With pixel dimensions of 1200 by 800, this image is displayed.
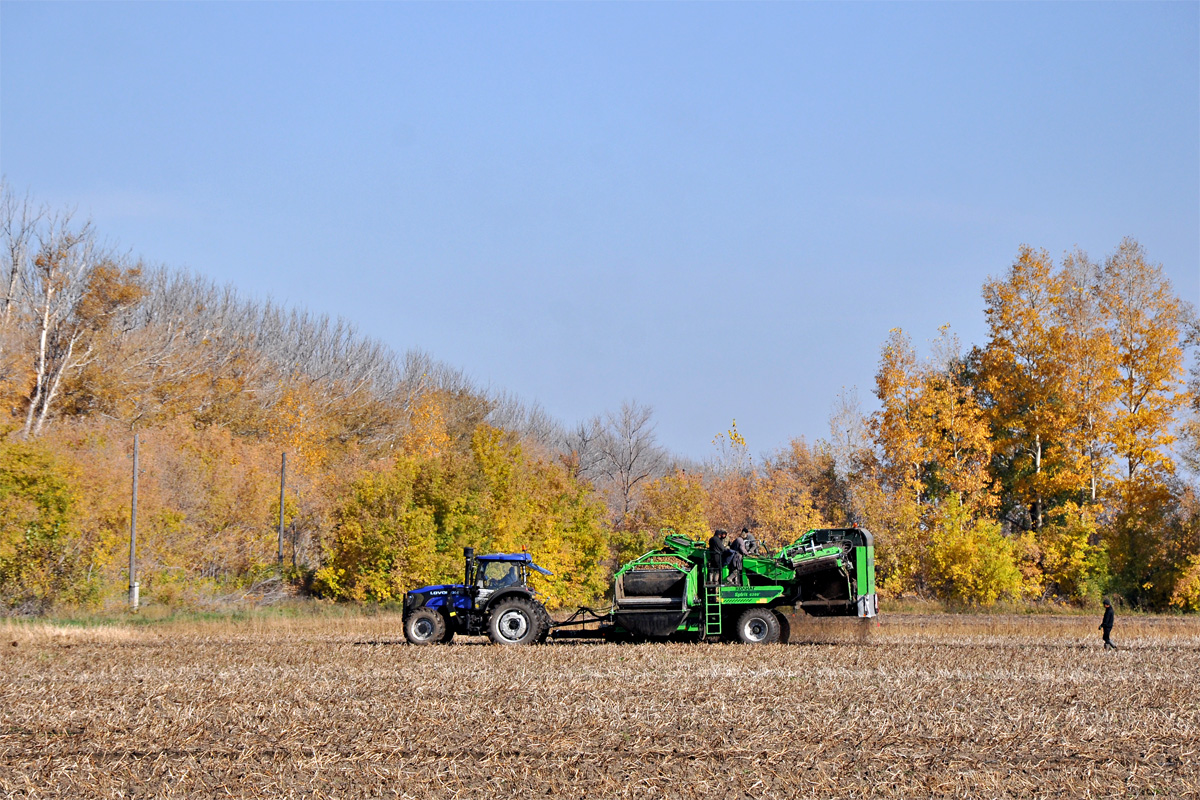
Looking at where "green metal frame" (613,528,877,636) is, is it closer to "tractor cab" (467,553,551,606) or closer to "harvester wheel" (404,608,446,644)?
"tractor cab" (467,553,551,606)

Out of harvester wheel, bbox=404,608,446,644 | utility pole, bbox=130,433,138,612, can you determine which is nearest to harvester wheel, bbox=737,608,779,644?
harvester wheel, bbox=404,608,446,644

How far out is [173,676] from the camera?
17.7m

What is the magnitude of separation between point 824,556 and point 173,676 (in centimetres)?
1275

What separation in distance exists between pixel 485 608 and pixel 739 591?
5.24 m

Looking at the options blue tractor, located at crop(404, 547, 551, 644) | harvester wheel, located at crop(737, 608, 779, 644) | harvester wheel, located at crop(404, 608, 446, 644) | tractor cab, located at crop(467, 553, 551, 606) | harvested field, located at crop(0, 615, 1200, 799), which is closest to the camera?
harvested field, located at crop(0, 615, 1200, 799)

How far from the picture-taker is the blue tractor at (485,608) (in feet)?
75.2

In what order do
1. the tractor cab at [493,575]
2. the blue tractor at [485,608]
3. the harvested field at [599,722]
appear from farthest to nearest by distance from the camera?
the tractor cab at [493,575] → the blue tractor at [485,608] → the harvested field at [599,722]

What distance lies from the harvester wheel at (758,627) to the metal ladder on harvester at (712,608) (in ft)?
1.64

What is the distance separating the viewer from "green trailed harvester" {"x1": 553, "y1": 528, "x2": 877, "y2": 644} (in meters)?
23.0

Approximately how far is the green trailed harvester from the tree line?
17.9 metres

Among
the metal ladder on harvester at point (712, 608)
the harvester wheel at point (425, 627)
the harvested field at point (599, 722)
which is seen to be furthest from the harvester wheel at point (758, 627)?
the harvester wheel at point (425, 627)

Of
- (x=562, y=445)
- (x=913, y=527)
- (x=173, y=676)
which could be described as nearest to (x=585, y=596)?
(x=913, y=527)

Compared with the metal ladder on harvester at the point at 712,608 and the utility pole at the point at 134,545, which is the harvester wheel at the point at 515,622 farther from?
the utility pole at the point at 134,545

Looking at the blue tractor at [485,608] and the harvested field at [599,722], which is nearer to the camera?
the harvested field at [599,722]
